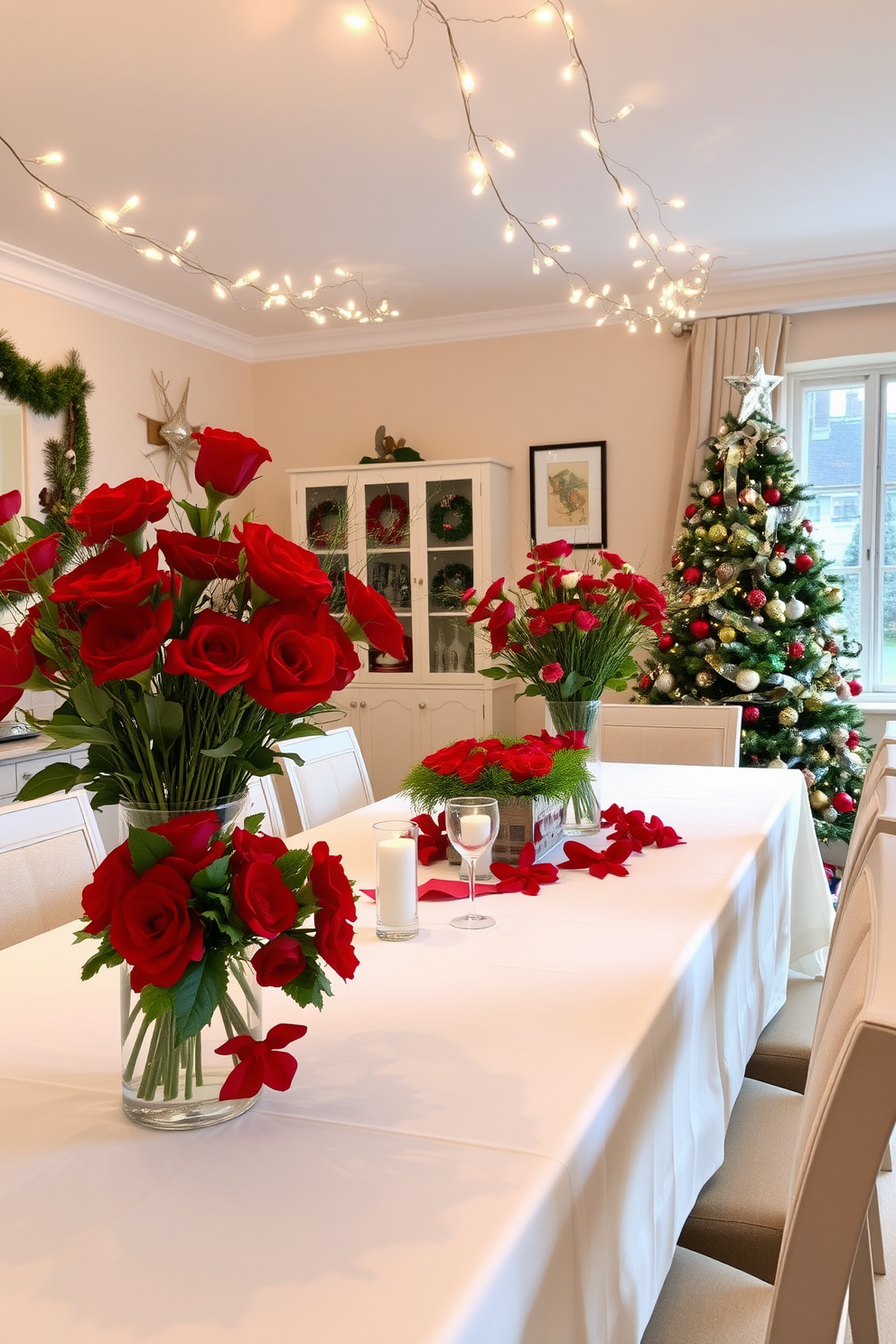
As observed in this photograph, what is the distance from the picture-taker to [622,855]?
6.14 feet

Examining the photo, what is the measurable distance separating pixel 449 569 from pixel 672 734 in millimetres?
2235

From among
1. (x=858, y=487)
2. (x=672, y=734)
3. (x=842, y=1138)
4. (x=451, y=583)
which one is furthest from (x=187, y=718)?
(x=858, y=487)

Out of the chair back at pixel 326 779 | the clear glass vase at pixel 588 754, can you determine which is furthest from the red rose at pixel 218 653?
the chair back at pixel 326 779

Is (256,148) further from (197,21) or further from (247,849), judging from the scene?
(247,849)

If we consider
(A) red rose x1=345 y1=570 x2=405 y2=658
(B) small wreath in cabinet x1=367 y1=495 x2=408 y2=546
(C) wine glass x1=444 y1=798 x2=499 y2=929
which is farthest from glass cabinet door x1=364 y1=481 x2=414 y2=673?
(A) red rose x1=345 y1=570 x2=405 y2=658

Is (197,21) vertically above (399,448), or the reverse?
(197,21)

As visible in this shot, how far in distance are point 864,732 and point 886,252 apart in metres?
2.06

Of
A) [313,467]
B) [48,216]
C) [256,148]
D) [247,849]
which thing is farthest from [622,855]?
[313,467]

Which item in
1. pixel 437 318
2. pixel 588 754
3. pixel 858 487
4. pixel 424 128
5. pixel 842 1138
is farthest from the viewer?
pixel 437 318

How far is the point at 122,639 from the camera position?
0.85 m

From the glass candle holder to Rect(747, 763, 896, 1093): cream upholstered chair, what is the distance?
0.60 meters

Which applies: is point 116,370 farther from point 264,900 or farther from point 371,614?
point 264,900

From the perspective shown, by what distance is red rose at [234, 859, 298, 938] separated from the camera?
34.2 inches

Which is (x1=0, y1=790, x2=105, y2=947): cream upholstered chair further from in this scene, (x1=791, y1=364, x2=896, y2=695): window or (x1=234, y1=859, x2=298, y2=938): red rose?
(x1=791, y1=364, x2=896, y2=695): window
